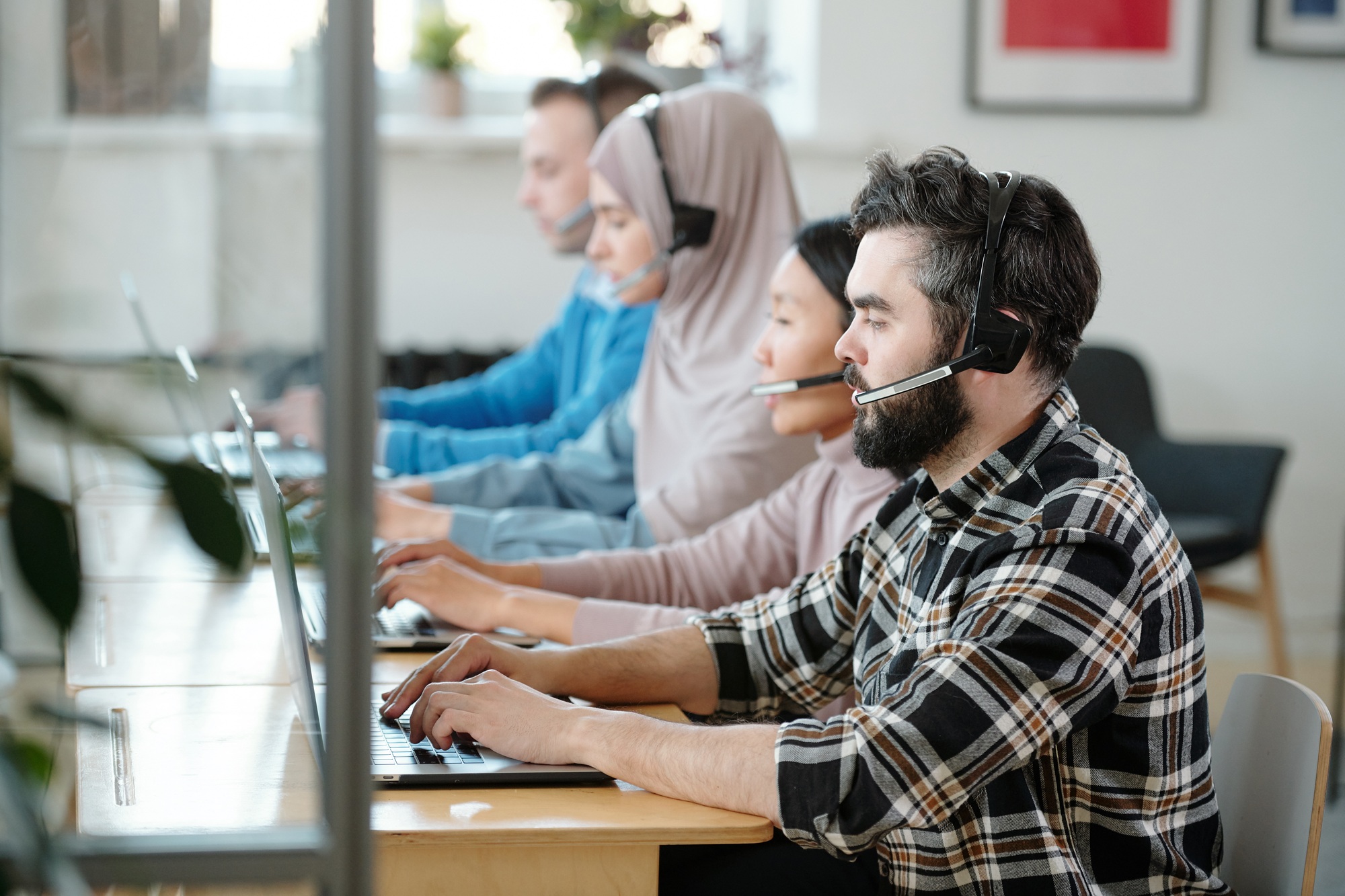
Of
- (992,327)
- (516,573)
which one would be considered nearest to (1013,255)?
(992,327)

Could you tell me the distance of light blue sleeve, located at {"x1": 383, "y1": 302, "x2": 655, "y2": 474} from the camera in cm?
248

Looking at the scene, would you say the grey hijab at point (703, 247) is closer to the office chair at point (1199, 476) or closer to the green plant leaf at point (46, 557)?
the office chair at point (1199, 476)

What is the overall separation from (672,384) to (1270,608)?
5.28 feet

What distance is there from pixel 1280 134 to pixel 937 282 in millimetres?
2663

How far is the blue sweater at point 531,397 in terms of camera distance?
250 cm

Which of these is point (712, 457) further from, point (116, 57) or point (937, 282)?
point (116, 57)

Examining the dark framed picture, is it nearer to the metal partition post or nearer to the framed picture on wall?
the framed picture on wall

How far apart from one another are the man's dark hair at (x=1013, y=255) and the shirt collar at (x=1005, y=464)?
3 cm

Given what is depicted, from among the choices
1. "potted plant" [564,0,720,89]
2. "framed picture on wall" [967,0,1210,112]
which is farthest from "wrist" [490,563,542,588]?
"framed picture on wall" [967,0,1210,112]

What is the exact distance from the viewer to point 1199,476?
2928 millimetres

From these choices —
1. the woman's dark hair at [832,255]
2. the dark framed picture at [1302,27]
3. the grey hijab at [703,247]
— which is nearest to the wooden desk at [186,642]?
the woman's dark hair at [832,255]

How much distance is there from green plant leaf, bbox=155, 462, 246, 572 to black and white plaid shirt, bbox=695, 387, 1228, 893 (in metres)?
0.53

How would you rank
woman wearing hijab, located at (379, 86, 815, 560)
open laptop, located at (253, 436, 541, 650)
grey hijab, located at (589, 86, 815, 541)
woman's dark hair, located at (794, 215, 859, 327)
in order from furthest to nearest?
grey hijab, located at (589, 86, 815, 541)
woman wearing hijab, located at (379, 86, 815, 560)
woman's dark hair, located at (794, 215, 859, 327)
open laptop, located at (253, 436, 541, 650)

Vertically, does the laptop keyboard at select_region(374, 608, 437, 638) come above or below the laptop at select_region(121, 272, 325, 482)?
below
